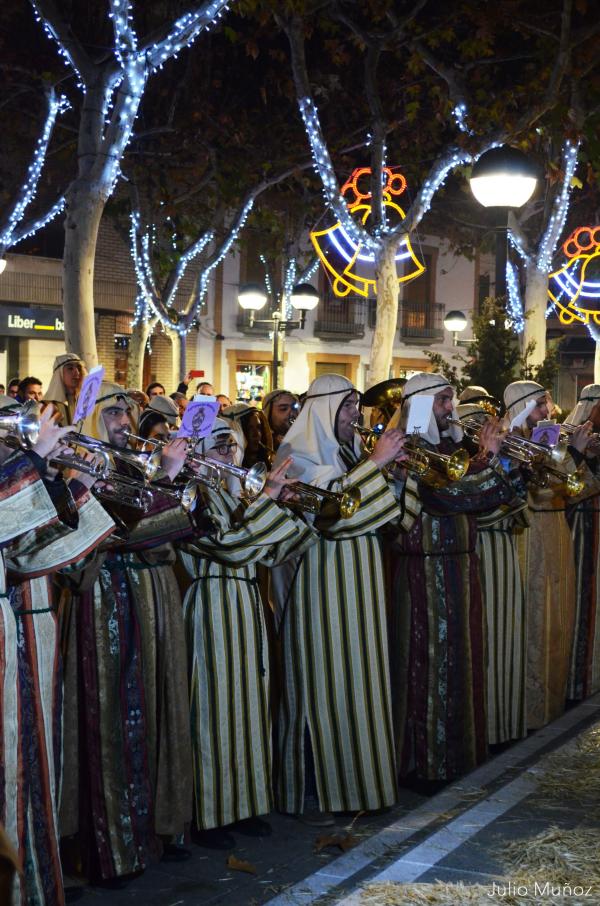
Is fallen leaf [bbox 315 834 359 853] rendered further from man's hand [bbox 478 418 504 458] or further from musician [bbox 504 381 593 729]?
musician [bbox 504 381 593 729]

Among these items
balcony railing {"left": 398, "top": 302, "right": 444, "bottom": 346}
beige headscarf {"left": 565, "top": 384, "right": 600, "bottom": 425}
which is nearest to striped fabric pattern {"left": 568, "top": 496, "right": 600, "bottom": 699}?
beige headscarf {"left": 565, "top": 384, "right": 600, "bottom": 425}

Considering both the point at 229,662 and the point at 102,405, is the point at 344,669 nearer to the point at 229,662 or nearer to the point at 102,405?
the point at 229,662

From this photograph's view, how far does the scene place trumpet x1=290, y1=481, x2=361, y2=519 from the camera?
5527mm

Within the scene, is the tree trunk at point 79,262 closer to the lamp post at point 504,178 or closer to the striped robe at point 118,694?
the lamp post at point 504,178

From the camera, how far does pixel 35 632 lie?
13.8ft

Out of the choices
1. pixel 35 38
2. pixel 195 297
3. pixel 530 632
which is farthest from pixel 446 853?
pixel 195 297

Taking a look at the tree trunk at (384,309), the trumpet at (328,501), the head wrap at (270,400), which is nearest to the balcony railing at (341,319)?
the tree trunk at (384,309)

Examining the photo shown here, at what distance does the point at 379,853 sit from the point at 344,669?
3.29 ft

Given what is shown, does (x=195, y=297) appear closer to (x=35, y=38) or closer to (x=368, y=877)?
(x=35, y=38)

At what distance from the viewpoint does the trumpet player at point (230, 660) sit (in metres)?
5.24

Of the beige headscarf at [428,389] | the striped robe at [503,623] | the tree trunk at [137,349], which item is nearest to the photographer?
the beige headscarf at [428,389]

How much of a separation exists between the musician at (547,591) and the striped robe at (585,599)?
481mm

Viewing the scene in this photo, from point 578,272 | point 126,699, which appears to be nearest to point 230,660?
point 126,699

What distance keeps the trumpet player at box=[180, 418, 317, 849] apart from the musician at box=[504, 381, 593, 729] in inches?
100
